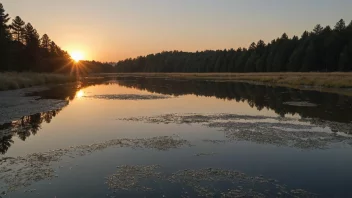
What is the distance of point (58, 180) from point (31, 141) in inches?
222

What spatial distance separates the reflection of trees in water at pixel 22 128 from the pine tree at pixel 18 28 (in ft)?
210

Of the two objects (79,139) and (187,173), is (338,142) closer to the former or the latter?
(187,173)

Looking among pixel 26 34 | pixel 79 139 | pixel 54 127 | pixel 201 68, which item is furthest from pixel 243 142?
pixel 201 68

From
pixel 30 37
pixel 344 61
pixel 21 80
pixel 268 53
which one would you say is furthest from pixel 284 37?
pixel 21 80

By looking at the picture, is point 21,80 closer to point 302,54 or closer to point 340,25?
point 302,54

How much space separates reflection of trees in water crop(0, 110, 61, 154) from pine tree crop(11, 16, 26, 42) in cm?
6391

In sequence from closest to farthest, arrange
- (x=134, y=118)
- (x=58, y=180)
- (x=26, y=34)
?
(x=58, y=180) < (x=134, y=118) < (x=26, y=34)

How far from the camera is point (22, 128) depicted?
1650cm

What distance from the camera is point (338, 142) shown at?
14.0m

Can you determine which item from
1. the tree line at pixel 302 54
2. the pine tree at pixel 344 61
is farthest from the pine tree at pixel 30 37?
the pine tree at pixel 344 61

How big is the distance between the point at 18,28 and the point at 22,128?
69060 millimetres

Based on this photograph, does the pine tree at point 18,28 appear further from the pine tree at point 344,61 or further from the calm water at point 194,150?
the pine tree at point 344,61

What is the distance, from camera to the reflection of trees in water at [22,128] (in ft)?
44.9

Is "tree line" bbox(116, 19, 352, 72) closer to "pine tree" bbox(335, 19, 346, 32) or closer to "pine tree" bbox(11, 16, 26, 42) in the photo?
"pine tree" bbox(335, 19, 346, 32)
